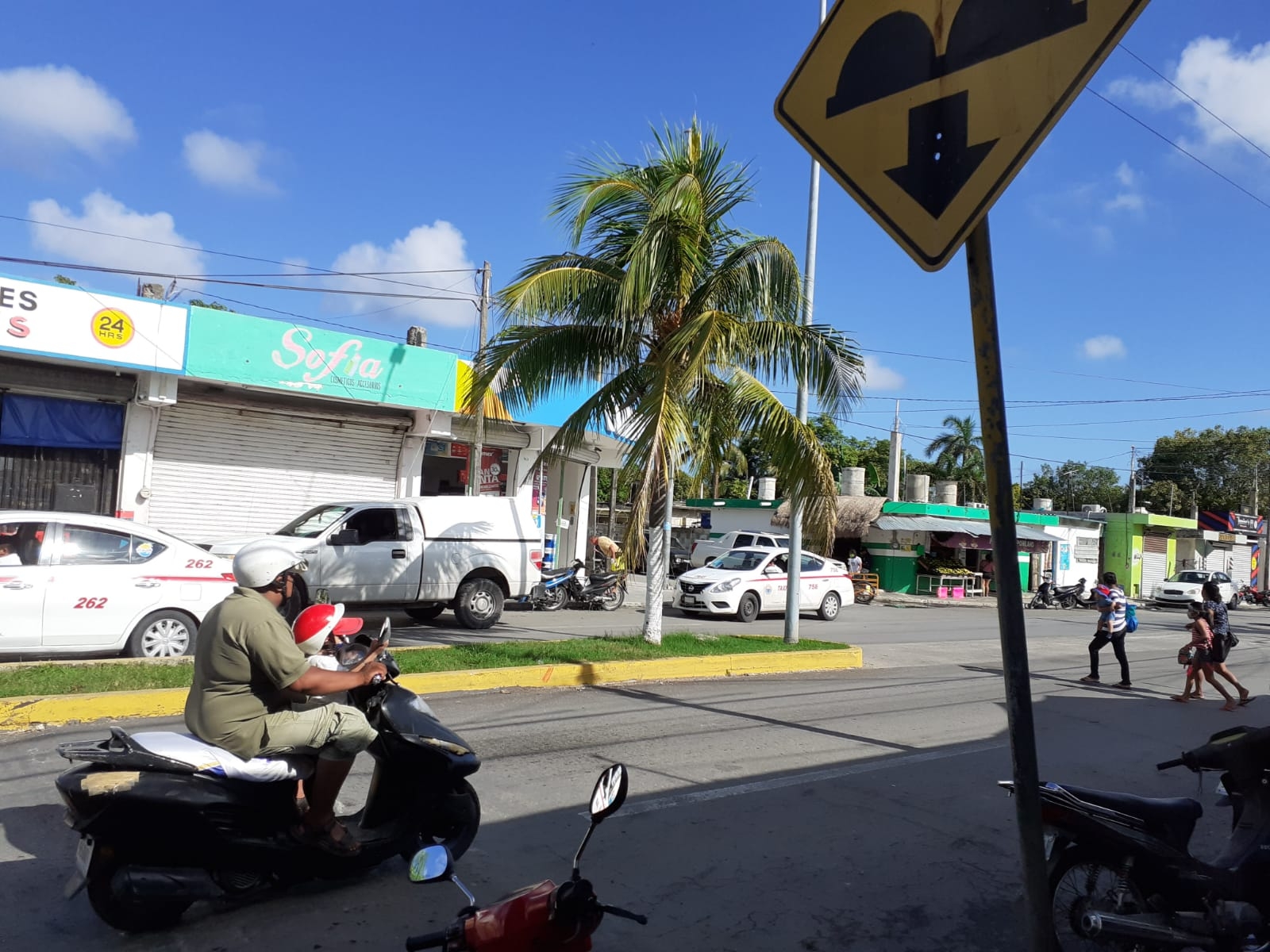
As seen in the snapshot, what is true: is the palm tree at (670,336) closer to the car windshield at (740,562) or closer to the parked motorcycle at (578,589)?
the parked motorcycle at (578,589)

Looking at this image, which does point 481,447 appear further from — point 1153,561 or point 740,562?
point 1153,561

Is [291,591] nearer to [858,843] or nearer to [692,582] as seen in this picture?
[858,843]

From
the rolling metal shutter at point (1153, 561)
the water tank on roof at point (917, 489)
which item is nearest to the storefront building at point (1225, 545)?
the rolling metal shutter at point (1153, 561)

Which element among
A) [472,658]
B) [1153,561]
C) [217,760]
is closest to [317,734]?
[217,760]

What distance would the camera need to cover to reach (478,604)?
15.0m

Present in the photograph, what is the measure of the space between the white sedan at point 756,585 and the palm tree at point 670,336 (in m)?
7.73

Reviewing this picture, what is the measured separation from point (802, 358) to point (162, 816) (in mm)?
9228

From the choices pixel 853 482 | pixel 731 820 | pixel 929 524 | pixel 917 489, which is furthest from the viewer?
pixel 853 482

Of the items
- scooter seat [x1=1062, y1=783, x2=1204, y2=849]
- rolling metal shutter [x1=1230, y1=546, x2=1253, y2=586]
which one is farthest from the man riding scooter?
rolling metal shutter [x1=1230, y1=546, x2=1253, y2=586]

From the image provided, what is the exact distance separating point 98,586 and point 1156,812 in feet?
30.9

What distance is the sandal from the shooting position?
421 cm

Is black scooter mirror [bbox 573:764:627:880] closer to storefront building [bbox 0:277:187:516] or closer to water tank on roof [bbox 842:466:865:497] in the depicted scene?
storefront building [bbox 0:277:187:516]

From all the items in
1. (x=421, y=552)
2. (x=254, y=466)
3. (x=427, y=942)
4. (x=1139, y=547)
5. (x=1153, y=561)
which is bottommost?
(x=427, y=942)

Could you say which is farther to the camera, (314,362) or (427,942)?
(314,362)
